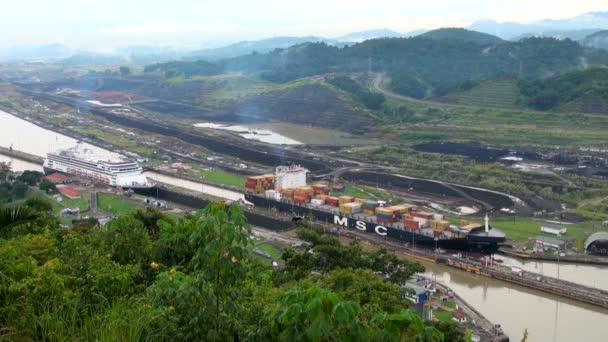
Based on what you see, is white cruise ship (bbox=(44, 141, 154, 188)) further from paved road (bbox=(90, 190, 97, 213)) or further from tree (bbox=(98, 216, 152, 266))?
tree (bbox=(98, 216, 152, 266))

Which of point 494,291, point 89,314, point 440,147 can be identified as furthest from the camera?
point 440,147

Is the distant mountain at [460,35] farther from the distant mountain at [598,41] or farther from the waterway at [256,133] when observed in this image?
the waterway at [256,133]

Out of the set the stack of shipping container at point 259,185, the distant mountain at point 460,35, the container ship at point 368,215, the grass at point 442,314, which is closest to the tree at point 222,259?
the grass at point 442,314

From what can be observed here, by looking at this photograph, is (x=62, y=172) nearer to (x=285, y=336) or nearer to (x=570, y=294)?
(x=570, y=294)

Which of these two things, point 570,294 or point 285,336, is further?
point 570,294

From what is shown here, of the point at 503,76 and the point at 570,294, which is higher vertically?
the point at 503,76

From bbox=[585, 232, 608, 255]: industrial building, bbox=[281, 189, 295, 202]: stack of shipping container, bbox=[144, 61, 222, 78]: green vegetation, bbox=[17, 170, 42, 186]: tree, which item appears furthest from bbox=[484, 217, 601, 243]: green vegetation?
bbox=[144, 61, 222, 78]: green vegetation

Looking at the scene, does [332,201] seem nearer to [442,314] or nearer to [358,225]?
[358,225]

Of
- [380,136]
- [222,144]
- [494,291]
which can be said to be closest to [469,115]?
[380,136]
